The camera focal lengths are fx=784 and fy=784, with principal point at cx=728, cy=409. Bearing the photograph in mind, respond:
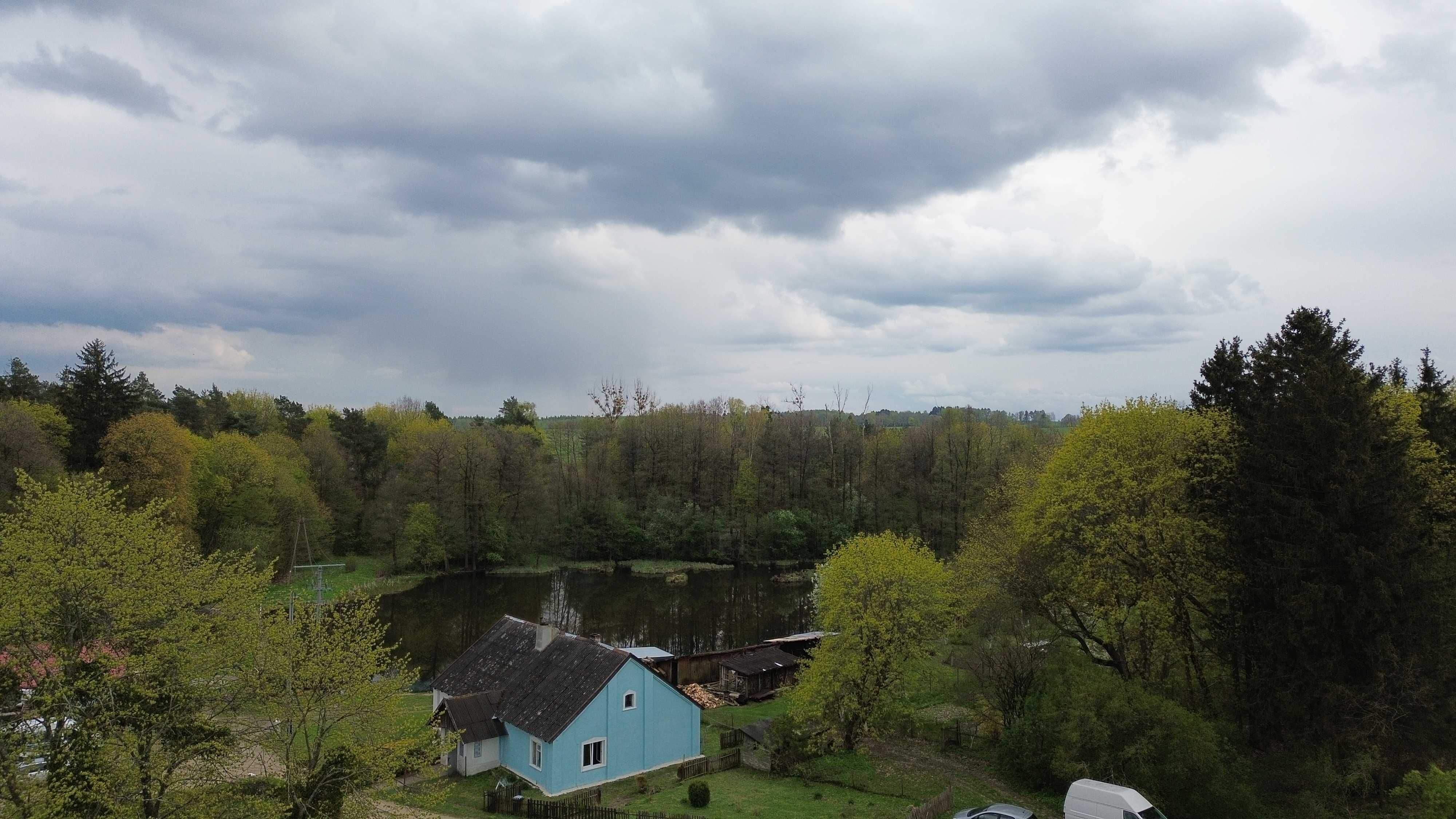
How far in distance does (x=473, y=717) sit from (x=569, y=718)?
4.12 metres

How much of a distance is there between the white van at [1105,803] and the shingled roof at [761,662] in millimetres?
17005

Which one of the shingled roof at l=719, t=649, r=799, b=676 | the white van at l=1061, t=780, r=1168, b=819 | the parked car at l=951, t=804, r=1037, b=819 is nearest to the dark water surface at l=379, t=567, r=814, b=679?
Result: the shingled roof at l=719, t=649, r=799, b=676

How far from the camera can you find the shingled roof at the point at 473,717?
26.1 metres

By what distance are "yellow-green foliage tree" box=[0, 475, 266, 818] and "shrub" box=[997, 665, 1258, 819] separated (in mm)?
20564

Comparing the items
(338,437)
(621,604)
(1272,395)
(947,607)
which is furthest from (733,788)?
(338,437)

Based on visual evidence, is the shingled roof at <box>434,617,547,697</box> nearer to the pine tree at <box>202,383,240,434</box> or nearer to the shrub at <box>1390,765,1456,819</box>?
the shrub at <box>1390,765,1456,819</box>

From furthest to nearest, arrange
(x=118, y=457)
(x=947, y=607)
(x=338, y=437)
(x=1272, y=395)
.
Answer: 1. (x=338, y=437)
2. (x=118, y=457)
3. (x=947, y=607)
4. (x=1272, y=395)

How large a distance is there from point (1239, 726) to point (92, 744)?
94.8 feet

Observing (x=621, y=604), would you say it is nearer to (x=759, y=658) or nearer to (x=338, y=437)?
(x=759, y=658)

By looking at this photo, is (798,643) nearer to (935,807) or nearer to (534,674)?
(534,674)

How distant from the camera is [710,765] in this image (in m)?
26.5

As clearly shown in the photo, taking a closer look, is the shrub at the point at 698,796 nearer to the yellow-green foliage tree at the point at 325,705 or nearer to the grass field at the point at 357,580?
the yellow-green foliage tree at the point at 325,705

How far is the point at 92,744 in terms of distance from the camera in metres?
14.6

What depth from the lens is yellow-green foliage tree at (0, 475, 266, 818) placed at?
47.4 feet
